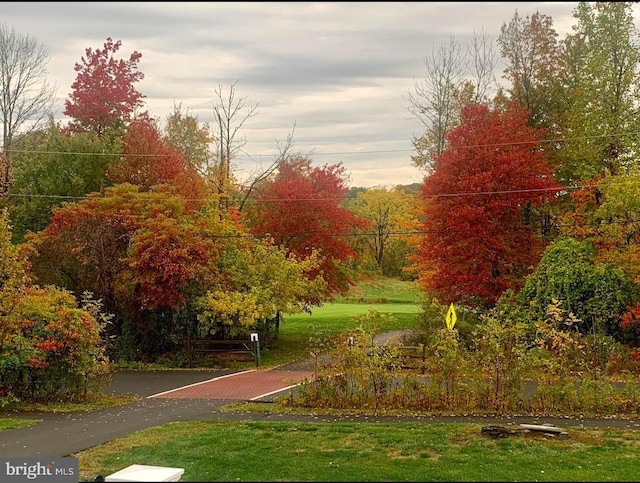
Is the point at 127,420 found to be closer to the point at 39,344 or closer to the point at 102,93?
the point at 39,344

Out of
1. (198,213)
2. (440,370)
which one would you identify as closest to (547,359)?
(440,370)

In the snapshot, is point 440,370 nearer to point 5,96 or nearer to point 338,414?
point 338,414

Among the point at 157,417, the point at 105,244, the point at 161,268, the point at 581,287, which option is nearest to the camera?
the point at 157,417

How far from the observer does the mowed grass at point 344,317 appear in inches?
875

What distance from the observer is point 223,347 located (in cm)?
2062

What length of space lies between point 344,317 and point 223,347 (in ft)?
38.6

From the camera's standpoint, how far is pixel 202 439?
958 centimetres

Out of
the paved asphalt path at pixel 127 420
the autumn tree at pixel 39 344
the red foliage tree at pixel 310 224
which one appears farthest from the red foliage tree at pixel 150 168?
the paved asphalt path at pixel 127 420

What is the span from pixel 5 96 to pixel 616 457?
29984 mm

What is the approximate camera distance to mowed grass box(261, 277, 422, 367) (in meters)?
22.2

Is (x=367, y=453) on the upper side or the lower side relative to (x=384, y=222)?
lower

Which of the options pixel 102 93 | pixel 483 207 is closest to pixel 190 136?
pixel 102 93

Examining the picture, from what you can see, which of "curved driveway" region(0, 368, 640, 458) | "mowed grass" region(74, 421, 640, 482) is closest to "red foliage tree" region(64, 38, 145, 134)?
"curved driveway" region(0, 368, 640, 458)

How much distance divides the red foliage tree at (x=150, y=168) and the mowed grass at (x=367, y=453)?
14.4 metres
